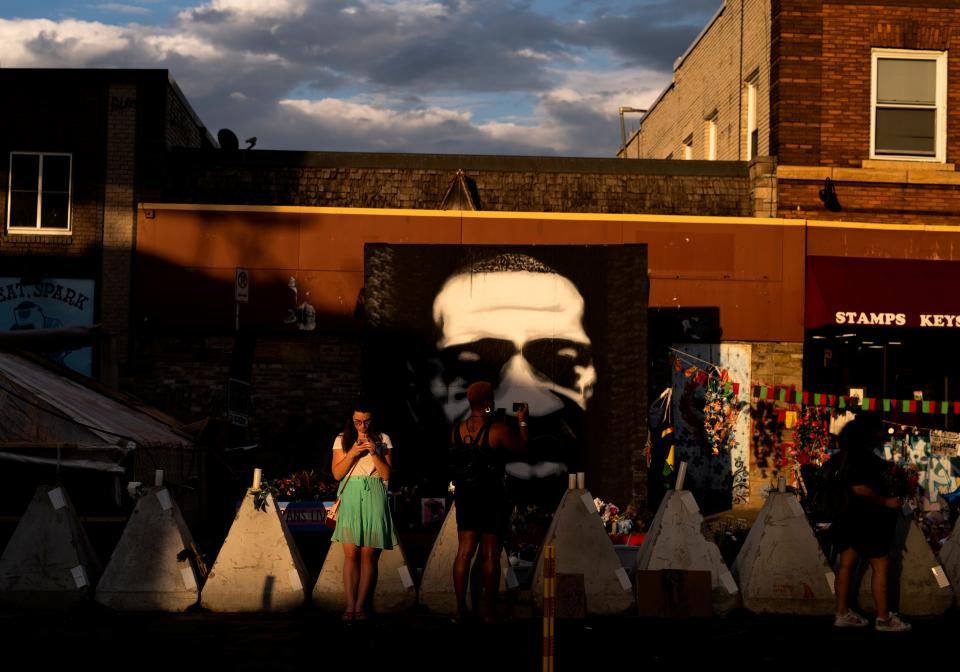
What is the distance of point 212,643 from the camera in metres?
9.84

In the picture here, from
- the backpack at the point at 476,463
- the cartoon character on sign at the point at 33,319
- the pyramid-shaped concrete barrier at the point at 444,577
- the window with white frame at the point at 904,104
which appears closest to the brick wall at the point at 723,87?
the window with white frame at the point at 904,104

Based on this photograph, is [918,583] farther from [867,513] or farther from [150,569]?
[150,569]

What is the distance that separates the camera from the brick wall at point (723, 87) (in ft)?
77.8

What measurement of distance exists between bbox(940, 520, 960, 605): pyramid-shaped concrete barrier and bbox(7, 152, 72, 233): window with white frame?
15004 mm

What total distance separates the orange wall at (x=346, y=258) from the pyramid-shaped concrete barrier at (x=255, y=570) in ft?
33.2

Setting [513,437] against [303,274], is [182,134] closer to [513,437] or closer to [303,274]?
[303,274]

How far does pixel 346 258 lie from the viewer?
21.5 m

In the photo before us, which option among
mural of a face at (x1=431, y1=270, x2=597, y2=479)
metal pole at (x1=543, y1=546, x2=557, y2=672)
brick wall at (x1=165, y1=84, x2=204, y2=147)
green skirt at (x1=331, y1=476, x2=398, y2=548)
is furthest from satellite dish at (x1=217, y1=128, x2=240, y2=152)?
metal pole at (x1=543, y1=546, x2=557, y2=672)

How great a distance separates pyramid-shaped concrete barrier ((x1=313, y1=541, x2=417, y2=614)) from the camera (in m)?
11.5

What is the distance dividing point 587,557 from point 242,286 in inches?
440

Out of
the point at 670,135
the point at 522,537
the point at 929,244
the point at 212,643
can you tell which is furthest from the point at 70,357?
the point at 670,135

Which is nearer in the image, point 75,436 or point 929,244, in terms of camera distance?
point 75,436

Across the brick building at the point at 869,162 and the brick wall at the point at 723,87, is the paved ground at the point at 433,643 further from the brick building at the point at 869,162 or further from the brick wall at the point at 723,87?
the brick wall at the point at 723,87

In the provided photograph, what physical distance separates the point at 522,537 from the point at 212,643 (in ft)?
17.1
